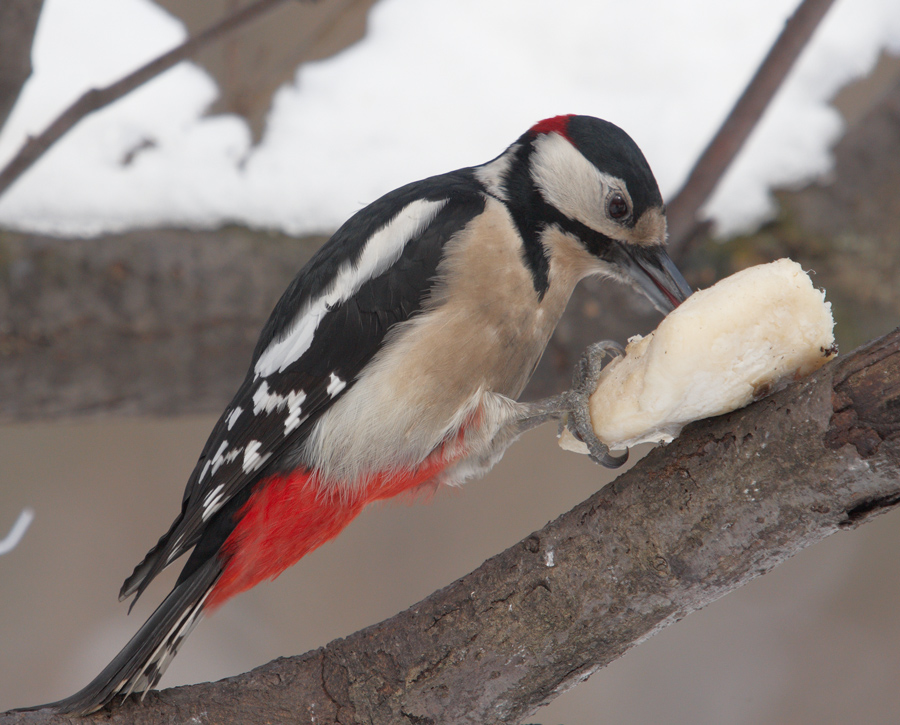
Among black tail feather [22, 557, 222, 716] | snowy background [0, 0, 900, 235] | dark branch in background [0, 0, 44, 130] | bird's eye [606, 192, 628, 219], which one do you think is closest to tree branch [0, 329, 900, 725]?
black tail feather [22, 557, 222, 716]

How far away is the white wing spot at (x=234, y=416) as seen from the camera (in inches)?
55.2

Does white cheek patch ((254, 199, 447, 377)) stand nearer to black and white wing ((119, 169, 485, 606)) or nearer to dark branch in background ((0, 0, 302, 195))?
black and white wing ((119, 169, 485, 606))

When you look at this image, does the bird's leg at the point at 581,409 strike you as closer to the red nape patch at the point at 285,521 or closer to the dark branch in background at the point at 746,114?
the red nape patch at the point at 285,521

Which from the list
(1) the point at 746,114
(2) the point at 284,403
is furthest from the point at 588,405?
(1) the point at 746,114

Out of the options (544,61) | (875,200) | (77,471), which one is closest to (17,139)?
(77,471)

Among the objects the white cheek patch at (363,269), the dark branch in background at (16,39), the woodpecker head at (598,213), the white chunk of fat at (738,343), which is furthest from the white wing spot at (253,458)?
the dark branch in background at (16,39)

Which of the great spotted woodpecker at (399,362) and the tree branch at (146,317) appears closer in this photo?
the great spotted woodpecker at (399,362)

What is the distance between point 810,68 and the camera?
2498 mm

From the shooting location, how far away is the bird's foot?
121 cm

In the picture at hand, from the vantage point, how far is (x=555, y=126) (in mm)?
1587

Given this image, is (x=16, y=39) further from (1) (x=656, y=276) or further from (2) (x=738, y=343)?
(2) (x=738, y=343)

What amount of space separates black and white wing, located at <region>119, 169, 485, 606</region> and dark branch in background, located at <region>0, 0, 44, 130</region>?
88 cm

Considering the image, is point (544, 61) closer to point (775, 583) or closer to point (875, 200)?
point (875, 200)

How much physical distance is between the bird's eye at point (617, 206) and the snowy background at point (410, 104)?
2.70 feet
